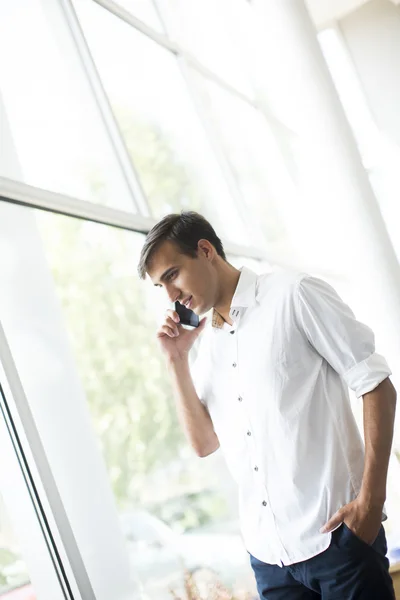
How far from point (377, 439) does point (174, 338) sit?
0.69 m

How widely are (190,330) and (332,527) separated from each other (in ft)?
2.36

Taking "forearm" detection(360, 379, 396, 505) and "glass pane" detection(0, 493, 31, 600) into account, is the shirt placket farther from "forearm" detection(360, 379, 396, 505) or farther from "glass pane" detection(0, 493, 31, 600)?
"glass pane" detection(0, 493, 31, 600)

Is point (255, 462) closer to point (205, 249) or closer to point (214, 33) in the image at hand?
point (205, 249)

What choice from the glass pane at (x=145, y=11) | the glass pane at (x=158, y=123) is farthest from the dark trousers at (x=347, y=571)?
the glass pane at (x=145, y=11)

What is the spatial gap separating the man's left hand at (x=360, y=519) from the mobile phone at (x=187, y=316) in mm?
715

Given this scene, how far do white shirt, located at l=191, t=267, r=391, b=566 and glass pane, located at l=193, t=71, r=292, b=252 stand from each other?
278 centimetres

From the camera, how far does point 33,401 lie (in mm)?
1885

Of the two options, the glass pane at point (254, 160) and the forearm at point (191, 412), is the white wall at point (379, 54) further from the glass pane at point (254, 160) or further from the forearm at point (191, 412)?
the forearm at point (191, 412)

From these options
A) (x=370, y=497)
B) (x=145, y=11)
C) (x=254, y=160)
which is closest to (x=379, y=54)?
(x=254, y=160)

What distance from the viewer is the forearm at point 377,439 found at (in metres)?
1.57

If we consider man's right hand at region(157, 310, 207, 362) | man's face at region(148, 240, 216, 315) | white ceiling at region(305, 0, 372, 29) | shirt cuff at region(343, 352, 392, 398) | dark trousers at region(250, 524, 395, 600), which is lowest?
dark trousers at region(250, 524, 395, 600)

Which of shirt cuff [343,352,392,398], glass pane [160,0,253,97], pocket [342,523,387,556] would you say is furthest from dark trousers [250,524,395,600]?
glass pane [160,0,253,97]

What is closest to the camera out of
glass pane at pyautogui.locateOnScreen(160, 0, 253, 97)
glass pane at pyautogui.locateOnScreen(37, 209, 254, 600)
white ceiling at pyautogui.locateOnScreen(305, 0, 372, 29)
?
glass pane at pyautogui.locateOnScreen(37, 209, 254, 600)

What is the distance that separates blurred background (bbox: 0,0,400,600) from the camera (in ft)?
6.18
